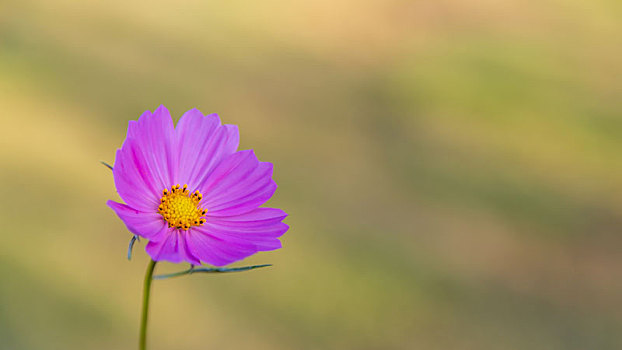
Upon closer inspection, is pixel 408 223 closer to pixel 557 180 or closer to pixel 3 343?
pixel 557 180

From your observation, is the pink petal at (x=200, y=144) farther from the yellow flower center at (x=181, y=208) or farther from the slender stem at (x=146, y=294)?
the slender stem at (x=146, y=294)

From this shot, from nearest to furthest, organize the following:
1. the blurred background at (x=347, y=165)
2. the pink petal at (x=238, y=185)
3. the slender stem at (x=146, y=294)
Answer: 1. the slender stem at (x=146, y=294)
2. the pink petal at (x=238, y=185)
3. the blurred background at (x=347, y=165)

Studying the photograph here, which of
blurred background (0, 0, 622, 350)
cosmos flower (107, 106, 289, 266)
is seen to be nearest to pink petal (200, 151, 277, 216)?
cosmos flower (107, 106, 289, 266)

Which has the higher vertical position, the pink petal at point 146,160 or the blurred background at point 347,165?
the pink petal at point 146,160

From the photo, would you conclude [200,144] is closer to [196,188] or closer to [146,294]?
[196,188]

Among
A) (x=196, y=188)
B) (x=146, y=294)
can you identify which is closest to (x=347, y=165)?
(x=196, y=188)

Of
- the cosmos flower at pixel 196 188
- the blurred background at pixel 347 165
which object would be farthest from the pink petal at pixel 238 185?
the blurred background at pixel 347 165

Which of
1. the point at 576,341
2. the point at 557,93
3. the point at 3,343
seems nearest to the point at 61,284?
Result: the point at 3,343

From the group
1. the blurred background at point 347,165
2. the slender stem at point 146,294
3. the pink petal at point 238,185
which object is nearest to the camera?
the slender stem at point 146,294
